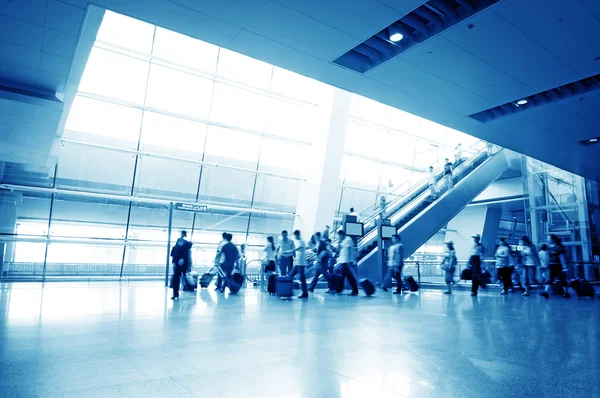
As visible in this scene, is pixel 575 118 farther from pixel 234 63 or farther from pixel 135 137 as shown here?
pixel 135 137

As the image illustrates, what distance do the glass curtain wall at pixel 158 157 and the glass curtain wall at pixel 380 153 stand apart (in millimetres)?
3195

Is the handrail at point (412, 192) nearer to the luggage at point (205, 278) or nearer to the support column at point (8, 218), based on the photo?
the luggage at point (205, 278)

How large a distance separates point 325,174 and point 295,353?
49.2ft

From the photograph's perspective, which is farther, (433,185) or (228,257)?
(433,185)

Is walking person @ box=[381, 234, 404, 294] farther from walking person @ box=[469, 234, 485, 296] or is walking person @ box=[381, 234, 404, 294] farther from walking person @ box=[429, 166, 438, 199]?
walking person @ box=[429, 166, 438, 199]

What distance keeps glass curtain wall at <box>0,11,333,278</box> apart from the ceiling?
720 cm

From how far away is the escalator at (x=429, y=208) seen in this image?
555 inches

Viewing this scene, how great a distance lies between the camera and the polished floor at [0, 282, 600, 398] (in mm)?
2932

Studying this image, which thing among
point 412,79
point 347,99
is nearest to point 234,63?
point 347,99

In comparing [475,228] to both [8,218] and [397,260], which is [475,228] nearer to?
[397,260]

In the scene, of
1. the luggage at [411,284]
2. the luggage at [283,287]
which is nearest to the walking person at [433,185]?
the luggage at [411,284]

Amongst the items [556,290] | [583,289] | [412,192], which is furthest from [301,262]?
[412,192]

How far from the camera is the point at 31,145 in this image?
41.7 ft

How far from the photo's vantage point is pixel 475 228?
27750 millimetres
